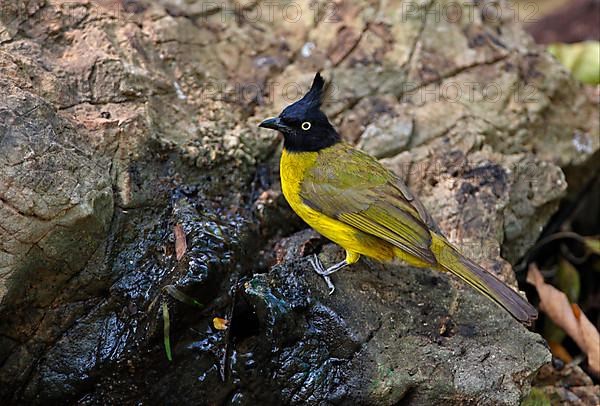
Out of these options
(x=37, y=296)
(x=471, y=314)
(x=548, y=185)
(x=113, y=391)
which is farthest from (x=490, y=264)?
(x=37, y=296)

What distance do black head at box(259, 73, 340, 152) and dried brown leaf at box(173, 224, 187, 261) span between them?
754 mm

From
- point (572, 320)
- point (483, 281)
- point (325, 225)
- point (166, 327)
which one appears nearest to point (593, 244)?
point (572, 320)

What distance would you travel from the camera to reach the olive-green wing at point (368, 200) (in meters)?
3.92

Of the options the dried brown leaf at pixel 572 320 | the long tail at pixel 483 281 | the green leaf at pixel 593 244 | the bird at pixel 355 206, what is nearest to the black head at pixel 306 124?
the bird at pixel 355 206

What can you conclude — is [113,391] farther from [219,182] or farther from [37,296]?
[219,182]

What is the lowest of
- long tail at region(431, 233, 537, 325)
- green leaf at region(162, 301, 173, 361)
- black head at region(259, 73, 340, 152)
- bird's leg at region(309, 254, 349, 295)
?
green leaf at region(162, 301, 173, 361)

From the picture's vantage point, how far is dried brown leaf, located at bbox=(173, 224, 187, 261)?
12.8 feet

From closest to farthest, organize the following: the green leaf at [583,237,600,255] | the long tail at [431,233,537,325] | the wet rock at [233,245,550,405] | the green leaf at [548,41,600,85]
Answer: the wet rock at [233,245,550,405]
the long tail at [431,233,537,325]
the green leaf at [583,237,600,255]
the green leaf at [548,41,600,85]

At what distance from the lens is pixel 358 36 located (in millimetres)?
5316

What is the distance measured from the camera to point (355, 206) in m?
4.07

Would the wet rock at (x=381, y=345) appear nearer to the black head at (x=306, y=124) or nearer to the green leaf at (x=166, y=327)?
the green leaf at (x=166, y=327)

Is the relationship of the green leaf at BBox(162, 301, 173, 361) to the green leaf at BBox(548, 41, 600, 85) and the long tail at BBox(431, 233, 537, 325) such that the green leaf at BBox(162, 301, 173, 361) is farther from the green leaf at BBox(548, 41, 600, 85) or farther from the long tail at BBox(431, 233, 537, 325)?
the green leaf at BBox(548, 41, 600, 85)

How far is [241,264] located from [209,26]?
1.91m

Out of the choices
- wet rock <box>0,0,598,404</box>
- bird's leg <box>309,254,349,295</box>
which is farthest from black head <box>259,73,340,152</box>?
bird's leg <box>309,254,349,295</box>
